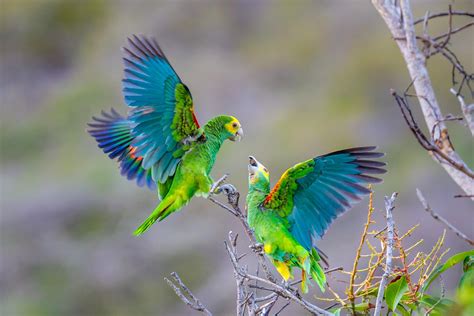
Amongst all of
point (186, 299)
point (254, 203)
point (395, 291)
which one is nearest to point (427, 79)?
point (395, 291)

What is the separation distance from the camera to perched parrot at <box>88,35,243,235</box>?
4246 millimetres

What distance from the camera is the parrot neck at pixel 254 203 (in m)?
3.95

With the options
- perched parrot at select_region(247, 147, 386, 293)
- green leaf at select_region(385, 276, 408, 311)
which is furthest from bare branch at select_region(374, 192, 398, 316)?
perched parrot at select_region(247, 147, 386, 293)

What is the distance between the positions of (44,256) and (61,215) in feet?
2.77

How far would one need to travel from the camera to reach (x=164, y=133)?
434 cm

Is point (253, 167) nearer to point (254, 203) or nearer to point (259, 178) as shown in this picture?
point (259, 178)

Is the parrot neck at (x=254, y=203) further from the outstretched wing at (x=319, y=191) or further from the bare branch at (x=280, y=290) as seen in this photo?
the bare branch at (x=280, y=290)

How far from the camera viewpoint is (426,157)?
11258 mm

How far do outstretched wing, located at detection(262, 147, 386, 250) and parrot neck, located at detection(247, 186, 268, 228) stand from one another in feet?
0.19

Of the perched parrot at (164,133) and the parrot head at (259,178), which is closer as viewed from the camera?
the parrot head at (259,178)

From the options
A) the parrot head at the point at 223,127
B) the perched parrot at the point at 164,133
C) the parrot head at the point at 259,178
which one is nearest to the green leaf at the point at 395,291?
the parrot head at the point at 259,178

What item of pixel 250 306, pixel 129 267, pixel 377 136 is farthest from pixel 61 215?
pixel 250 306

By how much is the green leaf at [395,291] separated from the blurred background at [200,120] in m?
6.36

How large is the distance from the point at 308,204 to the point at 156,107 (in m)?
1.03
